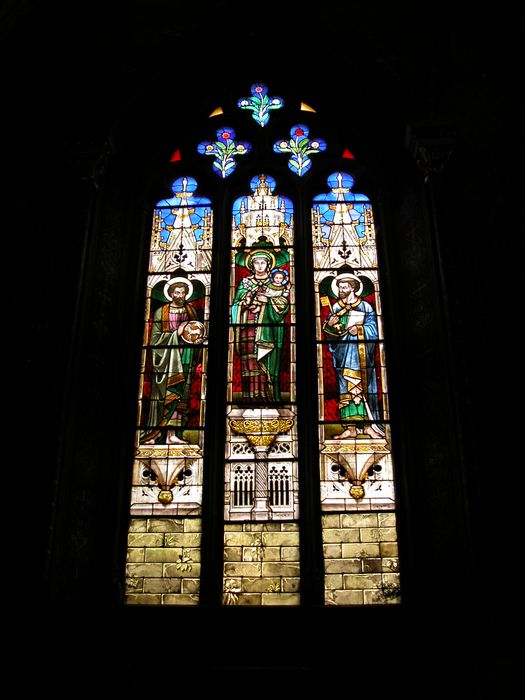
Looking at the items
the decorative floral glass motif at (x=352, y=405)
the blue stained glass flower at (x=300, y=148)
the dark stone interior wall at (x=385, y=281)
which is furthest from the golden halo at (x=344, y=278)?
the blue stained glass flower at (x=300, y=148)

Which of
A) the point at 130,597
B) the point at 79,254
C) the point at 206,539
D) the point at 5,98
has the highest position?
the point at 5,98

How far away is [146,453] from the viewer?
667 cm

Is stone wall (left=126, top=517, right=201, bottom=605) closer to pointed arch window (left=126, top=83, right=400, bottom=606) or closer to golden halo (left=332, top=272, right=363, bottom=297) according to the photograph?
pointed arch window (left=126, top=83, right=400, bottom=606)

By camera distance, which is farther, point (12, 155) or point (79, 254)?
point (12, 155)

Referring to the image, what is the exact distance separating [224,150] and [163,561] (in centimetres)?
378

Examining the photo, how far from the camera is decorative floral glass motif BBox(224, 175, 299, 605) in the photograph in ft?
20.5

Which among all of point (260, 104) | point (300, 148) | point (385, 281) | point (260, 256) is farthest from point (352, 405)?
point (260, 104)

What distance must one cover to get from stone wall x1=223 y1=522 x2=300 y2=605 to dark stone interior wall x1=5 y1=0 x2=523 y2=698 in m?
0.47

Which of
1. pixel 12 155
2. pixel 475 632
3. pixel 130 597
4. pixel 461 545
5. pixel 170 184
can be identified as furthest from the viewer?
pixel 170 184

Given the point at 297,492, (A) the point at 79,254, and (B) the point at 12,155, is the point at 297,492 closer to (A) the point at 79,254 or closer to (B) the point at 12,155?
(A) the point at 79,254

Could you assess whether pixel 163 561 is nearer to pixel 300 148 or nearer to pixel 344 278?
pixel 344 278

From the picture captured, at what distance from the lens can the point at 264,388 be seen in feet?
22.5

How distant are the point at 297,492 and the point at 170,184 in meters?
3.12

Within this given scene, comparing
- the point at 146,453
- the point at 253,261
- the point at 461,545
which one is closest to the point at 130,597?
the point at 146,453
